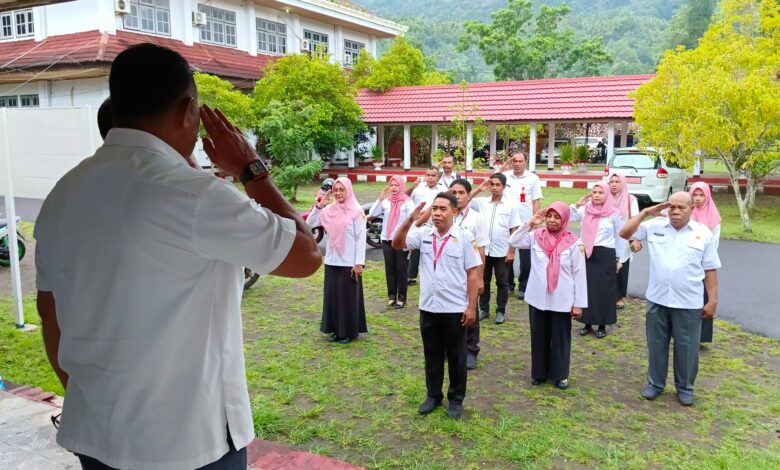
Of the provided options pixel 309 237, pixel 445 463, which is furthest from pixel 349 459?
pixel 309 237

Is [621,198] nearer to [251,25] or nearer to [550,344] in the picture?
[550,344]

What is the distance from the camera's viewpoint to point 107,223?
1.41m

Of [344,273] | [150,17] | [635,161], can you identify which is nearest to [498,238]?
[344,273]

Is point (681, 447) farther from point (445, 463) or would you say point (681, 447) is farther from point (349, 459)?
point (349, 459)

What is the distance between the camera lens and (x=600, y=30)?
84.5 meters

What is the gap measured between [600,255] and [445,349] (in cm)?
262

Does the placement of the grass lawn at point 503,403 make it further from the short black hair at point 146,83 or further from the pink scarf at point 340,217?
the short black hair at point 146,83

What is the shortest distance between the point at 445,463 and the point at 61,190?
109 inches

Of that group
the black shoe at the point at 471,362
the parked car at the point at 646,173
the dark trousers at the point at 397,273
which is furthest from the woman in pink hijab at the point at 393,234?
the parked car at the point at 646,173

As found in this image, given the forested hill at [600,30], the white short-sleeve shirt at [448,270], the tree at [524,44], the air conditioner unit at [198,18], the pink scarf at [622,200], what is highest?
the forested hill at [600,30]

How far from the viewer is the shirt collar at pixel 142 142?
1489 millimetres

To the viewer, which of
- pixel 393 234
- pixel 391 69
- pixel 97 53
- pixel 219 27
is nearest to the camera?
pixel 393 234

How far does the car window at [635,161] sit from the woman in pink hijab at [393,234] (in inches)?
366

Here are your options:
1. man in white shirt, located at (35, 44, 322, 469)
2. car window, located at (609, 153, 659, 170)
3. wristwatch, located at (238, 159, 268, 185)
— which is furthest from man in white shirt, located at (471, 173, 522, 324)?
car window, located at (609, 153, 659, 170)
